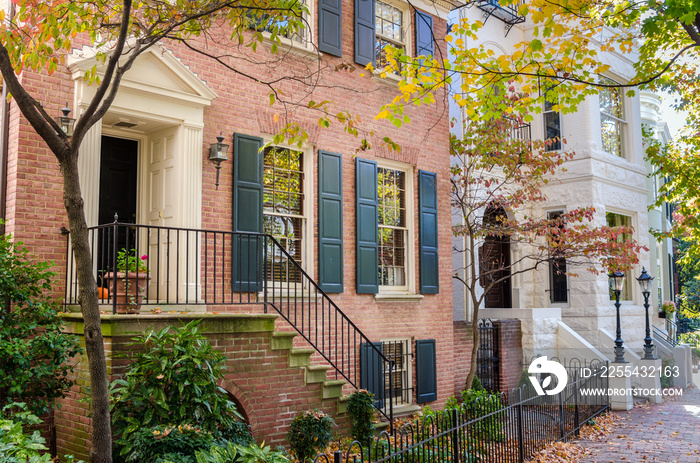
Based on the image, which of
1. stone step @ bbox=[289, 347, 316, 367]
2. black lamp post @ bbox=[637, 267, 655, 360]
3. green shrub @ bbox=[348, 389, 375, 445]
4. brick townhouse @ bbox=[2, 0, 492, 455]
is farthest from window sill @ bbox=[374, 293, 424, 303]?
black lamp post @ bbox=[637, 267, 655, 360]

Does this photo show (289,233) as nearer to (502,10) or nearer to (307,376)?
(307,376)

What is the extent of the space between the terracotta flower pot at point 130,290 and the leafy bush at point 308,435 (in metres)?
2.32

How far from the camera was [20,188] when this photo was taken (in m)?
7.59

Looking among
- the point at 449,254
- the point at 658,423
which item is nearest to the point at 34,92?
the point at 449,254

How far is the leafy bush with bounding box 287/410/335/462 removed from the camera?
25.7 ft

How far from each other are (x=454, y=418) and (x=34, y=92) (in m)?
6.03

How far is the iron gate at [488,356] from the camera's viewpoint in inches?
542

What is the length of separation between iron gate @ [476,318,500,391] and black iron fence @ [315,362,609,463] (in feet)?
5.41

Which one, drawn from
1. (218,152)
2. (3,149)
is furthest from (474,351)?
(3,149)

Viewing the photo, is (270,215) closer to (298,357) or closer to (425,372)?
(298,357)

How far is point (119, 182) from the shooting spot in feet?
30.9

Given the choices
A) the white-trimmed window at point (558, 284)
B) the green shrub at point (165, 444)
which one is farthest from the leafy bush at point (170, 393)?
the white-trimmed window at point (558, 284)

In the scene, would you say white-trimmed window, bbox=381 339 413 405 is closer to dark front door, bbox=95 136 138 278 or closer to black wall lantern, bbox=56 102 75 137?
dark front door, bbox=95 136 138 278

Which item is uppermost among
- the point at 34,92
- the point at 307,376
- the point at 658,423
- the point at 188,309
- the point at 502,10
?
the point at 502,10
